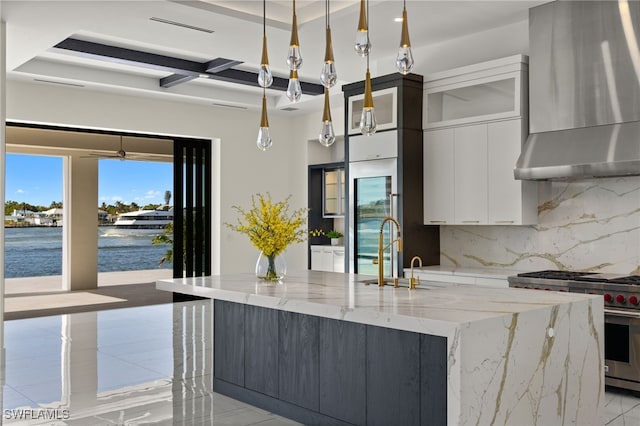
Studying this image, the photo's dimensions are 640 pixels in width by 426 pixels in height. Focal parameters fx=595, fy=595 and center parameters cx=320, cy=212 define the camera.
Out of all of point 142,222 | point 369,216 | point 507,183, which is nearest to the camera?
point 507,183

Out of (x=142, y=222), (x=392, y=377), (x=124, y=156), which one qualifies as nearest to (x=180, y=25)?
(x=392, y=377)

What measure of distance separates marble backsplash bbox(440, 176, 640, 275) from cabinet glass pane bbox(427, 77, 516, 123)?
811 millimetres

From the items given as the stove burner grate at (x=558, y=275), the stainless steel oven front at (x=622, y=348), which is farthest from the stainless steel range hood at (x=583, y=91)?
the stainless steel oven front at (x=622, y=348)

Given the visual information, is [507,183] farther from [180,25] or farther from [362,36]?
[180,25]

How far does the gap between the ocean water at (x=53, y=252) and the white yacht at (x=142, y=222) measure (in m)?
0.37

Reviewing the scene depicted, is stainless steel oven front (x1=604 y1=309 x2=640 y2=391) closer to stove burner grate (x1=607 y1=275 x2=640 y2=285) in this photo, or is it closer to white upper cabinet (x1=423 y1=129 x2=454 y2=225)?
stove burner grate (x1=607 y1=275 x2=640 y2=285)

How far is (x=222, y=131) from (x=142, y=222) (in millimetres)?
7379

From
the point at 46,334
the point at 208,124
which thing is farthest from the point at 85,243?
the point at 46,334

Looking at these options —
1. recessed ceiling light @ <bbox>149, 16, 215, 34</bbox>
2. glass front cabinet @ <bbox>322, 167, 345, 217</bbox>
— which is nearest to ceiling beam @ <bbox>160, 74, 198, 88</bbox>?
recessed ceiling light @ <bbox>149, 16, 215, 34</bbox>

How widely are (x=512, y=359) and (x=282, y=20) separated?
12.1 feet

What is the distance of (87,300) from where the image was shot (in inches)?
392

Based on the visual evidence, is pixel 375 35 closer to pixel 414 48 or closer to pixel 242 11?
pixel 414 48

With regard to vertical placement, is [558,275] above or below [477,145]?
below

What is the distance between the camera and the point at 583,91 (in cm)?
454
